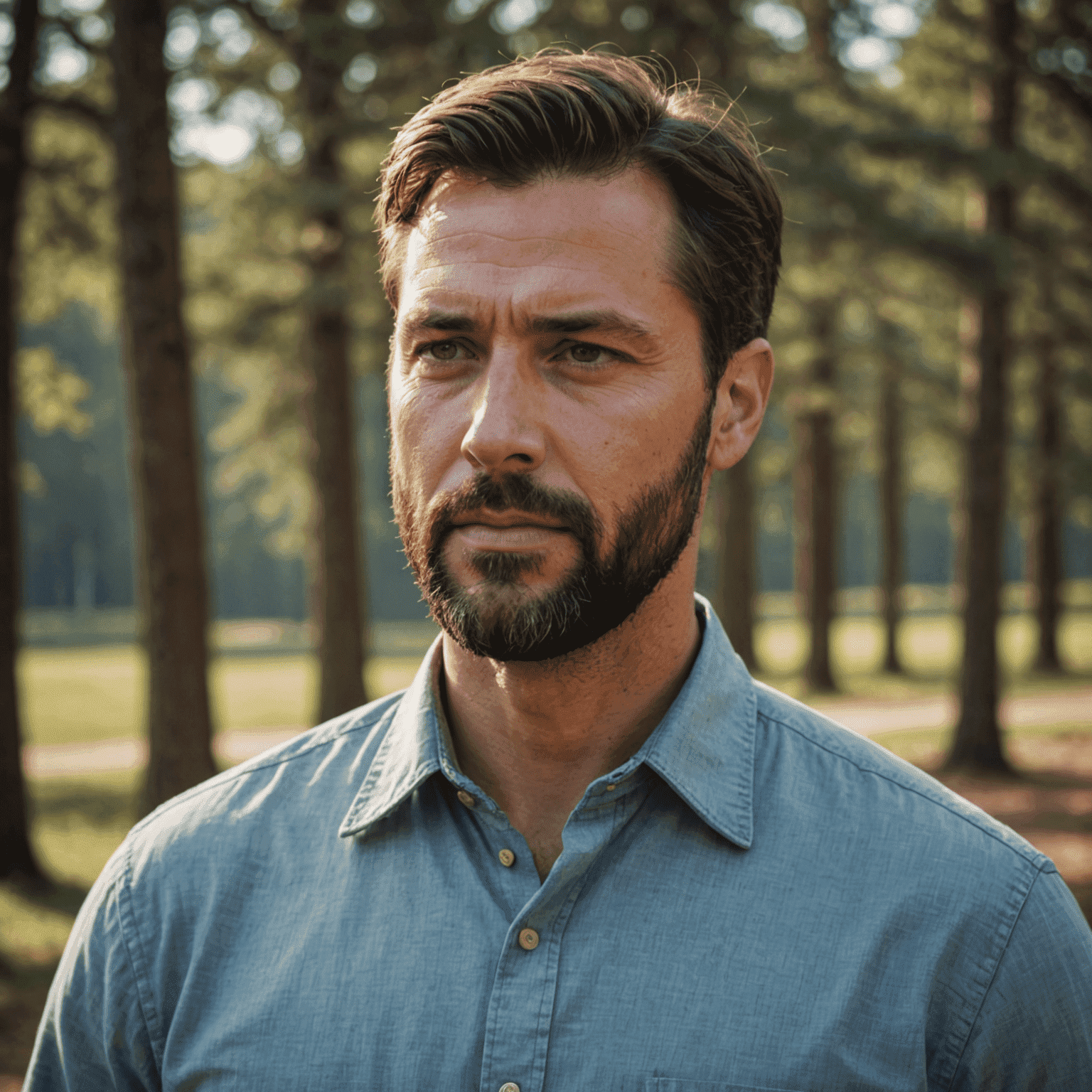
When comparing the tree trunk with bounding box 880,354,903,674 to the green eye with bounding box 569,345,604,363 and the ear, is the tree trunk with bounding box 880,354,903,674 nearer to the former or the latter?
the ear

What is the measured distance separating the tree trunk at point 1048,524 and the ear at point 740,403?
685 inches

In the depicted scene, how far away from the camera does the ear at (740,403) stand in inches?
85.7

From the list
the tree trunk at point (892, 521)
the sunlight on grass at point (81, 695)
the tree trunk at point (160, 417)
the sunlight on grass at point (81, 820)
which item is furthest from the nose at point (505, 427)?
the tree trunk at point (892, 521)

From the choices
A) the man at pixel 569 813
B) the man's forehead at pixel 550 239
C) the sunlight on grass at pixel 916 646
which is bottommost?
the sunlight on grass at pixel 916 646

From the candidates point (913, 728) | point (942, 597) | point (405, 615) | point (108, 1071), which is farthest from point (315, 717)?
point (405, 615)

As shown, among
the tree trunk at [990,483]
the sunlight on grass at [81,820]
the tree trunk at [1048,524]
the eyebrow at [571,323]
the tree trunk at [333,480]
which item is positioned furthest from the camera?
the tree trunk at [1048,524]

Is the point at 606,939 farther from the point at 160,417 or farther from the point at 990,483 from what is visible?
the point at 990,483

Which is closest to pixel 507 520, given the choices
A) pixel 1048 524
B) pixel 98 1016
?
pixel 98 1016

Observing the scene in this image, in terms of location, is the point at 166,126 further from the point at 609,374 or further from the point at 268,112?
the point at 609,374

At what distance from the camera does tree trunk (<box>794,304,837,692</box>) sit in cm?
2003

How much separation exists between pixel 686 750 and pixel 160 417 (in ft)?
22.1

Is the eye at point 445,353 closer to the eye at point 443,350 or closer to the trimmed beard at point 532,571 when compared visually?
the eye at point 443,350

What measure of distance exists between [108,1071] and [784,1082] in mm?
1100

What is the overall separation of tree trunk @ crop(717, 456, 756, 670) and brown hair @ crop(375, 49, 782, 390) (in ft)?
48.7
